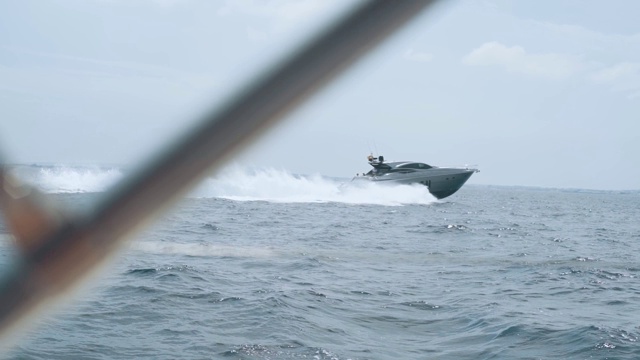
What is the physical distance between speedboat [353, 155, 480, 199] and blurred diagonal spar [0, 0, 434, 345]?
42.2 m

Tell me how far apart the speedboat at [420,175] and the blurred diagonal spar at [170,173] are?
138 feet

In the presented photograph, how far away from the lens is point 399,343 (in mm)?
8836

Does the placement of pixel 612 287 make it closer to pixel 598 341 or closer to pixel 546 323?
pixel 546 323

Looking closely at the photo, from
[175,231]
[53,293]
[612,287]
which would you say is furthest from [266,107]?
[175,231]

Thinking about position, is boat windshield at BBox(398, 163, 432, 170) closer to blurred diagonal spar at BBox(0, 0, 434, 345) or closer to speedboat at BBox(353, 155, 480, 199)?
speedboat at BBox(353, 155, 480, 199)

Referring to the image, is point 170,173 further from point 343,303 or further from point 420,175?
point 420,175

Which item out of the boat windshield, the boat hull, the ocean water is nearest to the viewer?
the ocean water

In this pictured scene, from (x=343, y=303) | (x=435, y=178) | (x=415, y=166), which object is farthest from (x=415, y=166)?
(x=343, y=303)

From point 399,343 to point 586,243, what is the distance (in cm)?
1833

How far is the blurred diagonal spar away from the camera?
10.4 m

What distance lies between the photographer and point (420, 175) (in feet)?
177

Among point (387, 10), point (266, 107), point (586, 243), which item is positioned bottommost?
point (586, 243)

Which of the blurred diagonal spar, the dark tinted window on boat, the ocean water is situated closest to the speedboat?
the dark tinted window on boat

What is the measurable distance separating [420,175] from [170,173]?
44.2 m
